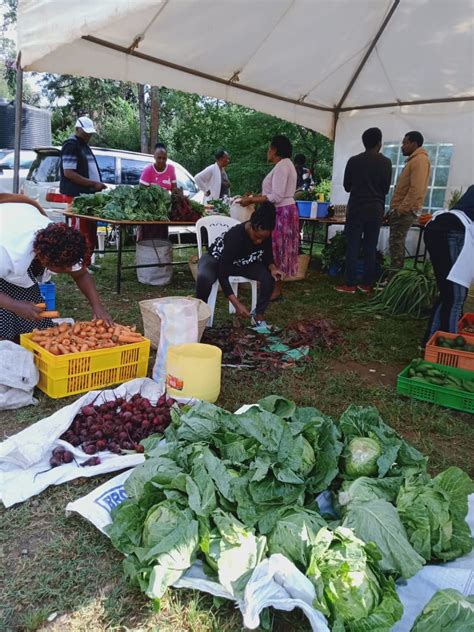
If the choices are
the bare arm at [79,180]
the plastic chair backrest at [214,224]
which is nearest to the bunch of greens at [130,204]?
the bare arm at [79,180]

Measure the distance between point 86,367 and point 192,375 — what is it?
2.40 ft

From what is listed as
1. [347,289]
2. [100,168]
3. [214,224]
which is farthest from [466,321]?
[100,168]

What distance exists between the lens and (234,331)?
4461 mm

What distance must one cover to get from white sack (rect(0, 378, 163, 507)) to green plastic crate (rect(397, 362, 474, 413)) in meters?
2.03

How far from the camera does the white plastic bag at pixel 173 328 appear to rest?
345cm

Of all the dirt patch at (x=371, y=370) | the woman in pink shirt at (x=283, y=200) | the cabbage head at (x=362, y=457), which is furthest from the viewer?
the woman in pink shirt at (x=283, y=200)

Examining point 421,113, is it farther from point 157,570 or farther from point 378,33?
point 157,570

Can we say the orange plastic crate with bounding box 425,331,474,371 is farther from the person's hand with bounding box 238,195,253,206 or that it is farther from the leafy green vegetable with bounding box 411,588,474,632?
the person's hand with bounding box 238,195,253,206

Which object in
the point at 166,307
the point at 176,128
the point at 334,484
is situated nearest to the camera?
the point at 334,484

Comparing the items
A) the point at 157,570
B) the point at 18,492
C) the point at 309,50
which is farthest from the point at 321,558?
the point at 309,50

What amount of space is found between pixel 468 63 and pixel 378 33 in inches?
47.6

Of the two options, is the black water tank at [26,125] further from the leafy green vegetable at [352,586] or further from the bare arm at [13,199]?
the leafy green vegetable at [352,586]

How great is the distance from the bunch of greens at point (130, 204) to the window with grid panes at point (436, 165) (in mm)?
4173

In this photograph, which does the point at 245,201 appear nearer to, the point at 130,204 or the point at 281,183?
the point at 281,183
